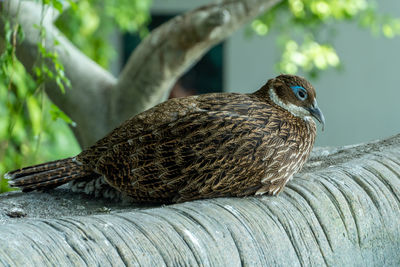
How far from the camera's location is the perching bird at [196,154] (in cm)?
159

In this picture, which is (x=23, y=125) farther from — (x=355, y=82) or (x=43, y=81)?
(x=355, y=82)

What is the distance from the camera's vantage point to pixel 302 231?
1.55 metres

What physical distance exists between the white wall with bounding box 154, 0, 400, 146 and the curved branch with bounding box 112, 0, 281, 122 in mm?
3659

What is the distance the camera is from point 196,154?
5.22 ft

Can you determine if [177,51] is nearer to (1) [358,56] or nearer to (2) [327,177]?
(2) [327,177]

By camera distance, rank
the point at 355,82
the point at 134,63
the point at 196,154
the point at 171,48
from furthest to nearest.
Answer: the point at 355,82 < the point at 134,63 < the point at 171,48 < the point at 196,154

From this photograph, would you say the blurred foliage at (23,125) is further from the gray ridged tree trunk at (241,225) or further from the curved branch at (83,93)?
the gray ridged tree trunk at (241,225)

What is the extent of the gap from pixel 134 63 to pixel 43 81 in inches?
52.2

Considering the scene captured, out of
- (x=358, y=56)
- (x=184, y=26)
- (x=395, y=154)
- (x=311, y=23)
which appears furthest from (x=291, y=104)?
(x=358, y=56)

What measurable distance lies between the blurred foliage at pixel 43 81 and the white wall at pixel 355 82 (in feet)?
6.24

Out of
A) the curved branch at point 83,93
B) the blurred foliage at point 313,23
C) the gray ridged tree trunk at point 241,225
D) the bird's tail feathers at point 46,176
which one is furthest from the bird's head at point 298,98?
the blurred foliage at point 313,23

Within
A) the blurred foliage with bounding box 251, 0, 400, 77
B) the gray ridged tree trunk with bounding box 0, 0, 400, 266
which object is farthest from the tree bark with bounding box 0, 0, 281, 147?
the gray ridged tree trunk with bounding box 0, 0, 400, 266

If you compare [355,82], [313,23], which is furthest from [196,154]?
[355,82]

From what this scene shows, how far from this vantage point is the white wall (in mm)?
6750
